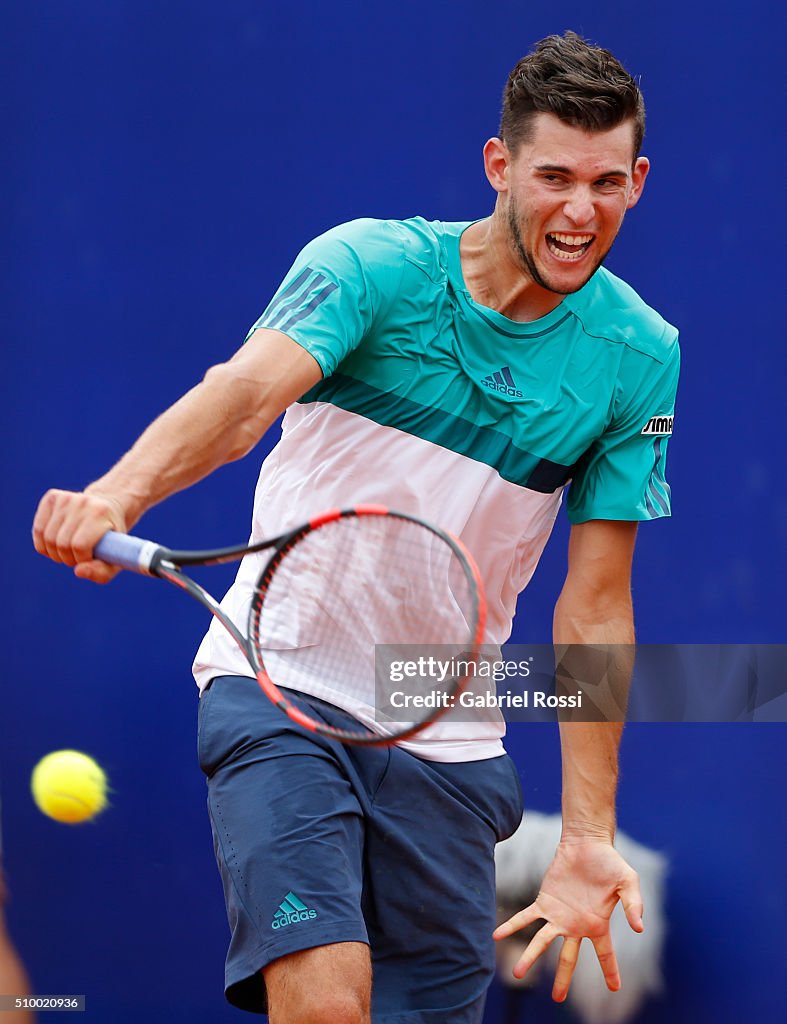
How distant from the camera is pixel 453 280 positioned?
2.40 meters

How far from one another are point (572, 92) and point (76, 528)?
1058 mm

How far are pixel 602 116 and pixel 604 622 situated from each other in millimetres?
823

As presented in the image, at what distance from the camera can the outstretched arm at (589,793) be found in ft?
8.34

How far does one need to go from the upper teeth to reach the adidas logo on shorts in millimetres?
1045

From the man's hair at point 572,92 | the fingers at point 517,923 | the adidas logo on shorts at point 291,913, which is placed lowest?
the fingers at point 517,923

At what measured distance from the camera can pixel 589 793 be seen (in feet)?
8.53

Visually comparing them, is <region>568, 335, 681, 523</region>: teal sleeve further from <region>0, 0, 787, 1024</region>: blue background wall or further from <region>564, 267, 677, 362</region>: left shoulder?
<region>0, 0, 787, 1024</region>: blue background wall


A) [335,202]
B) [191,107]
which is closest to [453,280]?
[335,202]

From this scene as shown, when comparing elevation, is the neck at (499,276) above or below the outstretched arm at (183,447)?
above

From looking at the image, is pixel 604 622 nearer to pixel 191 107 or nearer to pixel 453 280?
pixel 453 280

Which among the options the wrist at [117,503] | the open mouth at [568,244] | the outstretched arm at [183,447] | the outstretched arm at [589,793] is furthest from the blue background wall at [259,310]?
the wrist at [117,503]

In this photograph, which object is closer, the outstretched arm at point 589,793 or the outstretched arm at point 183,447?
the outstretched arm at point 183,447

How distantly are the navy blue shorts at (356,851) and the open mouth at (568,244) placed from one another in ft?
2.52

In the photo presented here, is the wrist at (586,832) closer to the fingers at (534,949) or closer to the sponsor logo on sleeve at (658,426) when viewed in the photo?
the fingers at (534,949)
